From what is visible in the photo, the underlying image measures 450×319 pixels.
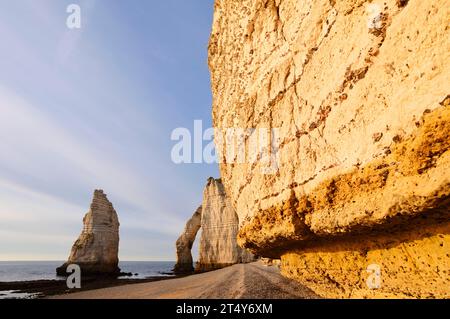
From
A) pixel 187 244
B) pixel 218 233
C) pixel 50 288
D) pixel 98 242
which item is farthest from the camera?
pixel 187 244

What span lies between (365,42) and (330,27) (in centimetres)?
67

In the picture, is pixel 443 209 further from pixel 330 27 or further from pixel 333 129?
pixel 330 27

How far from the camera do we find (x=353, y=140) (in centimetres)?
284

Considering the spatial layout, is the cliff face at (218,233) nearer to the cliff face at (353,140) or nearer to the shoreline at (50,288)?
the shoreline at (50,288)

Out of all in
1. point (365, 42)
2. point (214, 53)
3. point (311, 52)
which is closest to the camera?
point (365, 42)

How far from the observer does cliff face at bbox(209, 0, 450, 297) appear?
2098mm

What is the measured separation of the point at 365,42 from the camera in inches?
106

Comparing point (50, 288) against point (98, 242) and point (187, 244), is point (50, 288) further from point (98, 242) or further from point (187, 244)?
point (187, 244)

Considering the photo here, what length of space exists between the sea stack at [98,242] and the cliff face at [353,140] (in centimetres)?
3340

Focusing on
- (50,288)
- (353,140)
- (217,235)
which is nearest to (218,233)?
(217,235)

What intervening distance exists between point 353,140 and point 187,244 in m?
41.0

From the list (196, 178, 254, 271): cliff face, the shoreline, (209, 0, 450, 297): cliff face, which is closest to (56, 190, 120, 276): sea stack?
(196, 178, 254, 271): cliff face

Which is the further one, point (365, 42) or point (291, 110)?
point (291, 110)
